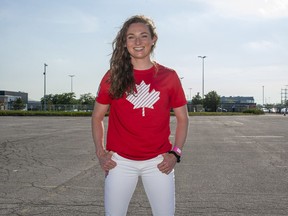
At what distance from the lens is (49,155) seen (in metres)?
10.6

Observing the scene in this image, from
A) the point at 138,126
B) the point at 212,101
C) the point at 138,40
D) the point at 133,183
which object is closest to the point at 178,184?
the point at 133,183

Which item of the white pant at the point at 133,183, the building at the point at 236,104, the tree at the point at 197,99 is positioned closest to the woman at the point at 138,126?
the white pant at the point at 133,183

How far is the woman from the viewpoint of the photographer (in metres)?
2.76

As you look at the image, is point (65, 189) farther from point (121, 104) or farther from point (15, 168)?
point (121, 104)

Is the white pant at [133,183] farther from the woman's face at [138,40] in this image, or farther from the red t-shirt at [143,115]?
the woman's face at [138,40]

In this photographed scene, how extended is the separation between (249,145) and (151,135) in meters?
11.0

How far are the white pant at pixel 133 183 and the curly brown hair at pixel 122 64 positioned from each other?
0.46 m

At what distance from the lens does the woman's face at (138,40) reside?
2.88m

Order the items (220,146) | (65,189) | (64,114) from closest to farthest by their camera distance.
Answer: (65,189) < (220,146) < (64,114)

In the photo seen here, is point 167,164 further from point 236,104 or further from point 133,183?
point 236,104

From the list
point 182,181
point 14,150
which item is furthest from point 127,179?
point 14,150

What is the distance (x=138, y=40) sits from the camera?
2873 millimetres

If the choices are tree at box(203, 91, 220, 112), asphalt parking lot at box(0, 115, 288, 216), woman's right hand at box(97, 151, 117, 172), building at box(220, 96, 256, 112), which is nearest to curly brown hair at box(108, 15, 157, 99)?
woman's right hand at box(97, 151, 117, 172)

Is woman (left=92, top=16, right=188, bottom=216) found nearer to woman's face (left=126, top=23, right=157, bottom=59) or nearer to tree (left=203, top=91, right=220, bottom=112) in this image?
woman's face (left=126, top=23, right=157, bottom=59)
